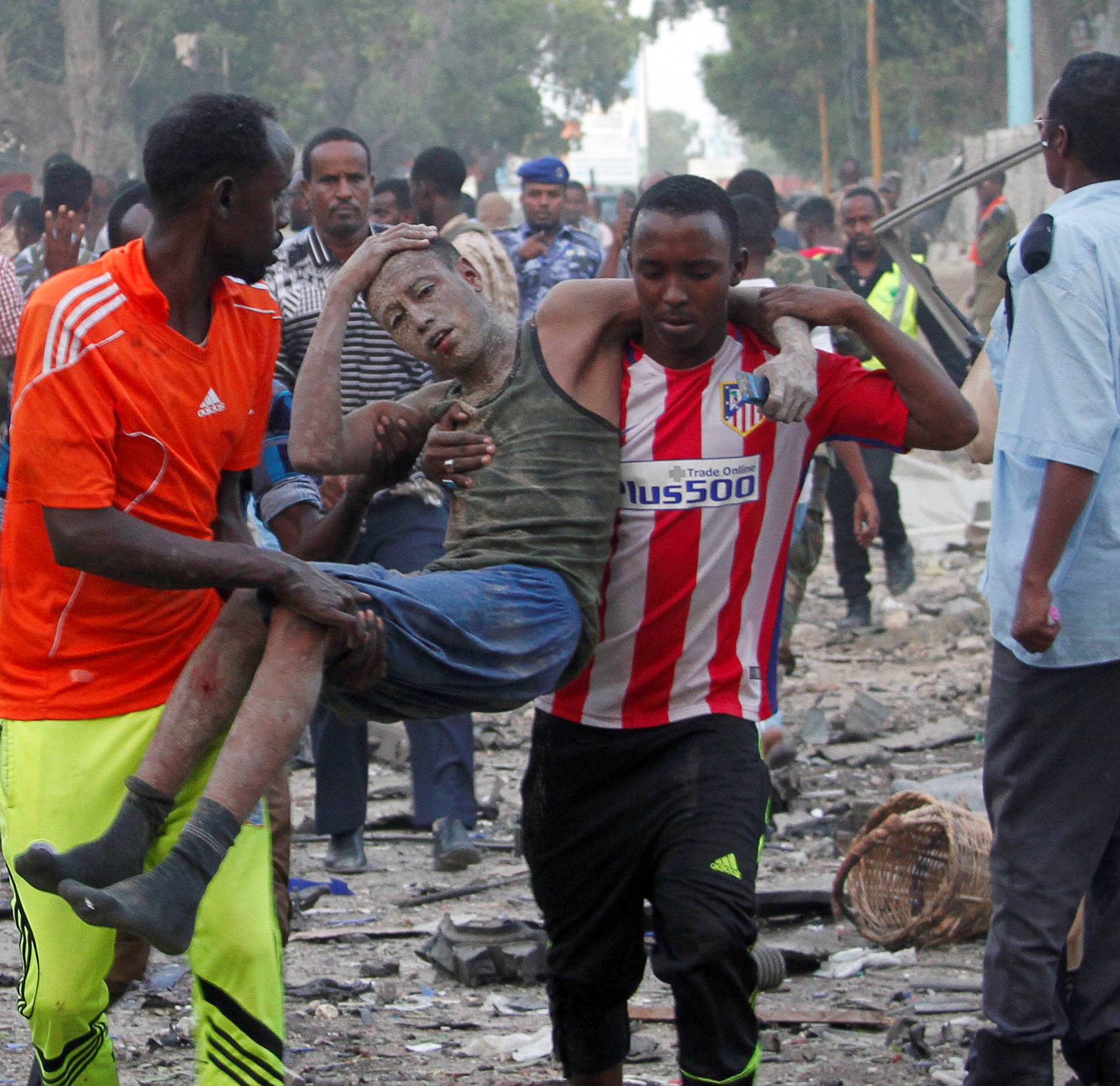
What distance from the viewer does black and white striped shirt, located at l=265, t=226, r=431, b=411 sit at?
6.33m

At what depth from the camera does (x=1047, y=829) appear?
156 inches

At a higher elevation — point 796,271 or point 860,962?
point 796,271

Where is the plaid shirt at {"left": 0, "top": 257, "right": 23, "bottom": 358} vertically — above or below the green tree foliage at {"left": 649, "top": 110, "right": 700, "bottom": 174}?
below

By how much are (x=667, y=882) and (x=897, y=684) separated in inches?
261

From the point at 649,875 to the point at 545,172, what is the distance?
698 centimetres

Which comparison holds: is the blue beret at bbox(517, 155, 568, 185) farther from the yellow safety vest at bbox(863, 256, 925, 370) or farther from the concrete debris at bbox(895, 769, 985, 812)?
the concrete debris at bbox(895, 769, 985, 812)

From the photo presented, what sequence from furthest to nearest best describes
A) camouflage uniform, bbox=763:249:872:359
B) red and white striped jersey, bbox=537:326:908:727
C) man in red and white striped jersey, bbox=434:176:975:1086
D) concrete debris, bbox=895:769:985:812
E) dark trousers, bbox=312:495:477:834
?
1. camouflage uniform, bbox=763:249:872:359
2. concrete debris, bbox=895:769:985:812
3. dark trousers, bbox=312:495:477:834
4. red and white striped jersey, bbox=537:326:908:727
5. man in red and white striped jersey, bbox=434:176:975:1086

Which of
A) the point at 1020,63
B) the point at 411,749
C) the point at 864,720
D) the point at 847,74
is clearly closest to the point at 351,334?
the point at 411,749

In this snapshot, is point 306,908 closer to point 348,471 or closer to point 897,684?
point 348,471

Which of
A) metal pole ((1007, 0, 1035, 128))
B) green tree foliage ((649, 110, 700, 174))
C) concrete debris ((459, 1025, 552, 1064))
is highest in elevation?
green tree foliage ((649, 110, 700, 174))

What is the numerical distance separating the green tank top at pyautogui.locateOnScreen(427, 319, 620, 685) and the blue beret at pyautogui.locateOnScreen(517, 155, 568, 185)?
6500 millimetres

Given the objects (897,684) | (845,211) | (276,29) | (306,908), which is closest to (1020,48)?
(276,29)

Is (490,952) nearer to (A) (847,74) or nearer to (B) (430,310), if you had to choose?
(B) (430,310)

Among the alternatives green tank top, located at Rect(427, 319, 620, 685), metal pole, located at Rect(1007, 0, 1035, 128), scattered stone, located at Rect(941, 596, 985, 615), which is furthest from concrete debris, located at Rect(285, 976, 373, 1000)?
metal pole, located at Rect(1007, 0, 1035, 128)
